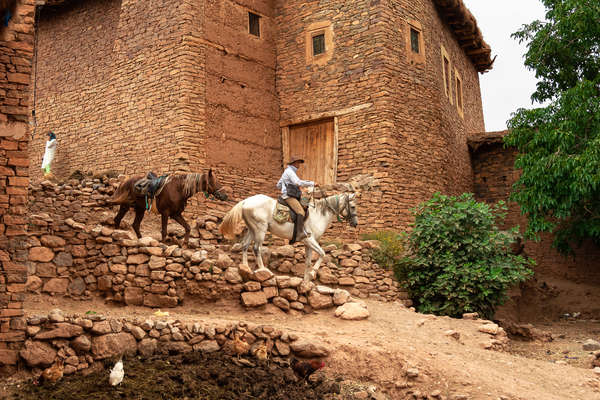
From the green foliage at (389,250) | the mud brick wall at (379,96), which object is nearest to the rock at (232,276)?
the green foliage at (389,250)

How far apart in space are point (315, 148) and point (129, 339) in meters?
9.54

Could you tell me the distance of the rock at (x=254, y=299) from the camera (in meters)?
8.84

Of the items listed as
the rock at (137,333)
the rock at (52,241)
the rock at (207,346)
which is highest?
the rock at (52,241)

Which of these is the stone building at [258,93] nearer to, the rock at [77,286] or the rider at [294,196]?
the rider at [294,196]

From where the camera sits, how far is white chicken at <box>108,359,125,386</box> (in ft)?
19.9

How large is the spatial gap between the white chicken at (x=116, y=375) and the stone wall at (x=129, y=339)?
55 centimetres

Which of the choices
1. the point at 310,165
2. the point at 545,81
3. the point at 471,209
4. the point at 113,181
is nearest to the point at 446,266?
the point at 471,209

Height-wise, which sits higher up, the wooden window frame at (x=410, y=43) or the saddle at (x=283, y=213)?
the wooden window frame at (x=410, y=43)

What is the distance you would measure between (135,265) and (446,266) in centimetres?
617

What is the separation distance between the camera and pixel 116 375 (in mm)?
6082

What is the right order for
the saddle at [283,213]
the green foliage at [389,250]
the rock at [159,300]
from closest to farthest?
the rock at [159,300] → the saddle at [283,213] → the green foliage at [389,250]

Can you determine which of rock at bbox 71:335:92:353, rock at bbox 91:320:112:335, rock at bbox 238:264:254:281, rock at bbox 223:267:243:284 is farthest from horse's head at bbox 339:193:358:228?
rock at bbox 71:335:92:353

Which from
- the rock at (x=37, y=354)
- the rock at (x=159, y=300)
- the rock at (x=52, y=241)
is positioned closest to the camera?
the rock at (x=37, y=354)

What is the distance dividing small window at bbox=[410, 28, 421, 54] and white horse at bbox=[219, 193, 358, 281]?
7228 millimetres
